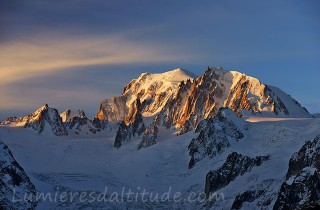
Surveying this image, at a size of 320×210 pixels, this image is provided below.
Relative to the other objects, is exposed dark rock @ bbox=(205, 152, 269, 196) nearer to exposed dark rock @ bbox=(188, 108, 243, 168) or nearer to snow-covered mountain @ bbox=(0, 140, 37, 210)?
exposed dark rock @ bbox=(188, 108, 243, 168)

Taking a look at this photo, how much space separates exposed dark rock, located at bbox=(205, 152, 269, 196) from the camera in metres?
151

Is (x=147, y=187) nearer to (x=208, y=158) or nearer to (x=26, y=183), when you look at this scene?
(x=208, y=158)

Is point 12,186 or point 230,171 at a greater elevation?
point 230,171

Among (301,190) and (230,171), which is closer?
(301,190)

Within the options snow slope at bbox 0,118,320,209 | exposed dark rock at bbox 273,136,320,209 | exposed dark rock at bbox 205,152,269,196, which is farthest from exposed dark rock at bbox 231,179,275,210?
exposed dark rock at bbox 205,152,269,196

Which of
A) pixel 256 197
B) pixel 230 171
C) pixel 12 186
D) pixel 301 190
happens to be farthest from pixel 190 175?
pixel 301 190

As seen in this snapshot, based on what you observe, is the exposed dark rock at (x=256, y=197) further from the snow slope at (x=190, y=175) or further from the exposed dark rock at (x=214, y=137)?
the exposed dark rock at (x=214, y=137)

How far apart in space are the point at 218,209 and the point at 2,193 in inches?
1922

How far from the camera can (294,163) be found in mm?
127875

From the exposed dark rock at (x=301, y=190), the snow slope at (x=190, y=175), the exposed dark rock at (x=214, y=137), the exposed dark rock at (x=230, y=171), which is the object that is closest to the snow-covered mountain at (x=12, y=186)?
the snow slope at (x=190, y=175)

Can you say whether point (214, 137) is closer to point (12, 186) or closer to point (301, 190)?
point (12, 186)

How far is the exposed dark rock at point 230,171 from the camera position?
15088cm

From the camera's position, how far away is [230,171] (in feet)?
506

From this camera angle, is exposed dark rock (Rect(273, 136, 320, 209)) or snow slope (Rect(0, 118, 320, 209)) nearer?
exposed dark rock (Rect(273, 136, 320, 209))
